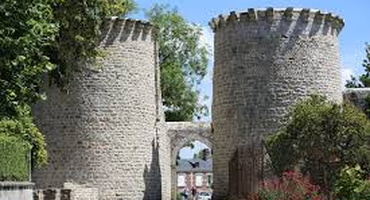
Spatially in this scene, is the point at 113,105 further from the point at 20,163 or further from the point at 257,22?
the point at 20,163

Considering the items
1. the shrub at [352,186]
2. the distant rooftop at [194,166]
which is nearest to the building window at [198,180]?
the distant rooftop at [194,166]

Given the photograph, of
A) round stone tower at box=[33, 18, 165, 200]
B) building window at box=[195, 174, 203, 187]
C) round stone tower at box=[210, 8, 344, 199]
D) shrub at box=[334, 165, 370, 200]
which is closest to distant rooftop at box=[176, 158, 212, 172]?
building window at box=[195, 174, 203, 187]

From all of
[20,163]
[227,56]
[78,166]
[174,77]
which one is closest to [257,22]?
[227,56]

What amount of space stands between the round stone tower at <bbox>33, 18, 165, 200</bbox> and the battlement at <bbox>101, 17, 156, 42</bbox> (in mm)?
40

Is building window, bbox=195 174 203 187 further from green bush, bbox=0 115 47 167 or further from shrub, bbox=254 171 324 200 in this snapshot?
shrub, bbox=254 171 324 200

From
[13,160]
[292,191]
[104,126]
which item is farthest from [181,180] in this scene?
[13,160]

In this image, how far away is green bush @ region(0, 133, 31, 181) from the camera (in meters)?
18.9

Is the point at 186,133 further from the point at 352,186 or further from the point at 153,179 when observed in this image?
the point at 352,186

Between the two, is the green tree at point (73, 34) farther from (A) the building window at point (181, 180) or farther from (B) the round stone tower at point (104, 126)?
(A) the building window at point (181, 180)

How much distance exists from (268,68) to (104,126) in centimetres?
683

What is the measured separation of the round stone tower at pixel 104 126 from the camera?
2958cm

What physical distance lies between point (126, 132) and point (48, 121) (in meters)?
3.11

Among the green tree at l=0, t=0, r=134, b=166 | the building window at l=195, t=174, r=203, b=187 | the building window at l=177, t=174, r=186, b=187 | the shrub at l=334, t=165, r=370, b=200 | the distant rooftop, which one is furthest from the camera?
the distant rooftop

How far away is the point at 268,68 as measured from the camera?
96.8ft
